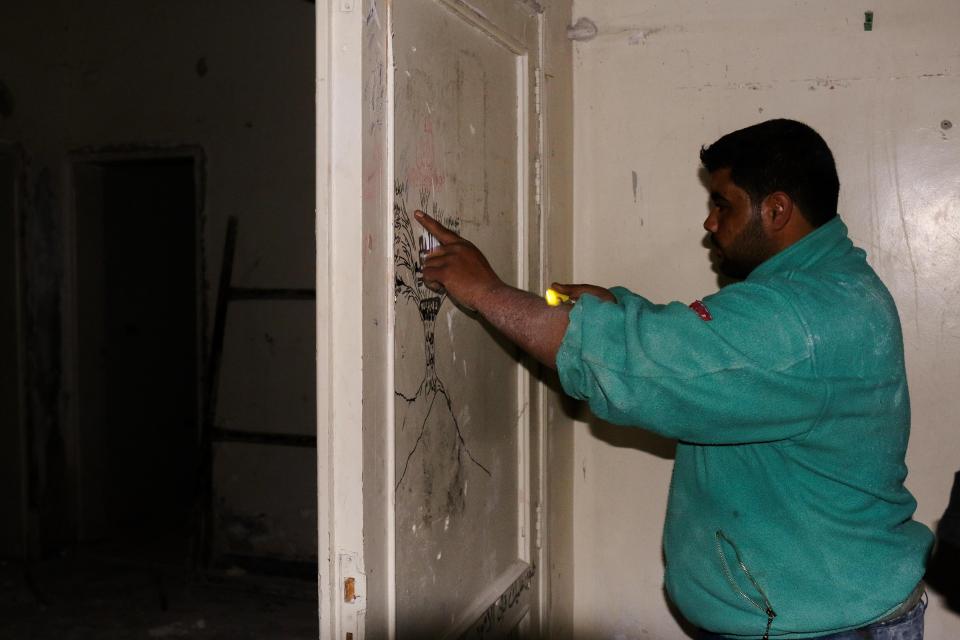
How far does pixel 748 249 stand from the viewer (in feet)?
5.64

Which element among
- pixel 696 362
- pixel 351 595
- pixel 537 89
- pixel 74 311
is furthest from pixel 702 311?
pixel 74 311

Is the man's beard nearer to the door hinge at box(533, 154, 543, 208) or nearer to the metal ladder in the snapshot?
the door hinge at box(533, 154, 543, 208)

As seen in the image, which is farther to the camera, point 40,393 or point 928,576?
point 40,393

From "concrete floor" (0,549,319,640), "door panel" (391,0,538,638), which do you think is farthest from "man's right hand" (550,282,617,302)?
"concrete floor" (0,549,319,640)

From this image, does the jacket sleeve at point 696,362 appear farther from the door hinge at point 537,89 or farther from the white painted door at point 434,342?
the door hinge at point 537,89

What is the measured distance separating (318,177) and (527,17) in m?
0.89

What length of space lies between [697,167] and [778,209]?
2.15 feet

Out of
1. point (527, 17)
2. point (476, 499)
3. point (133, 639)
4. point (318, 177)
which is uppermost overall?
point (527, 17)

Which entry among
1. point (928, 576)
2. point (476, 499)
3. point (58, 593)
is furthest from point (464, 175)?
point (58, 593)

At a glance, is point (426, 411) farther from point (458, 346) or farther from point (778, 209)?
point (778, 209)

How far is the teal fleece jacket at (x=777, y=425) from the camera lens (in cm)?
144

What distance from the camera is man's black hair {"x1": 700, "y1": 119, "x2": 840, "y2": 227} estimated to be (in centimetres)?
167

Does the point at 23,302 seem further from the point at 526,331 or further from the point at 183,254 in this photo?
the point at 526,331

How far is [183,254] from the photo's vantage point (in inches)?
223
